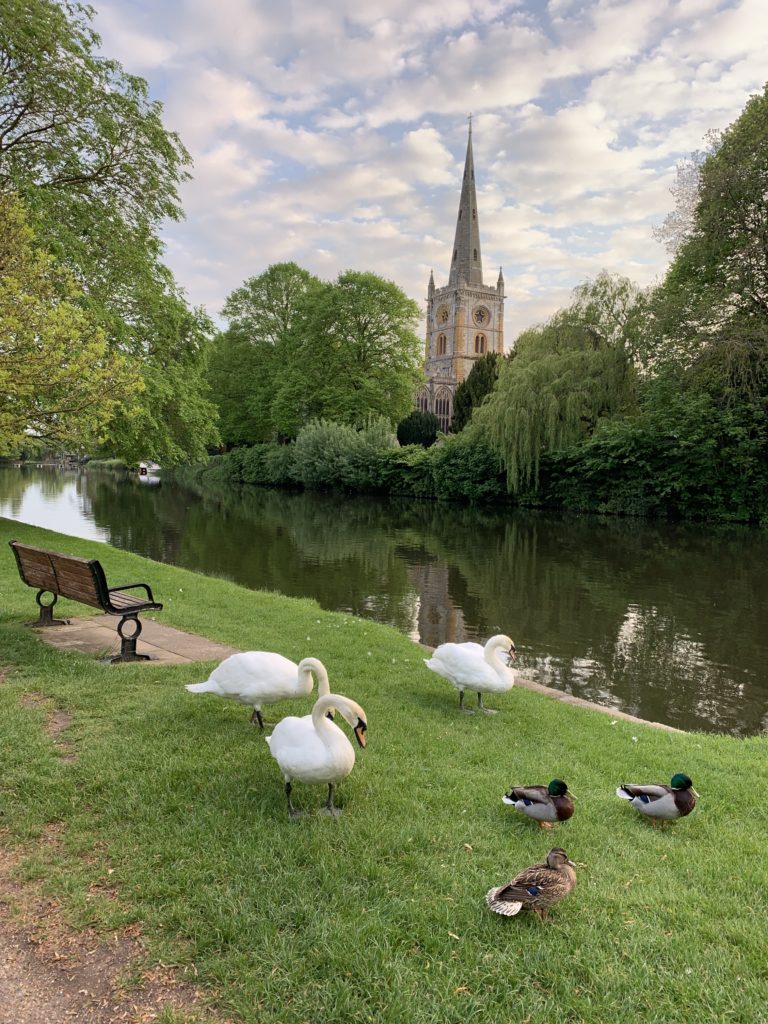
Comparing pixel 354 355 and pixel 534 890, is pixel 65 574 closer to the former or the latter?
pixel 534 890

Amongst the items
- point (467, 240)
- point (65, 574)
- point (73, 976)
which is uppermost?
point (467, 240)

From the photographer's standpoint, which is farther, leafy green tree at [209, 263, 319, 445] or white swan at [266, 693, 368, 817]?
leafy green tree at [209, 263, 319, 445]

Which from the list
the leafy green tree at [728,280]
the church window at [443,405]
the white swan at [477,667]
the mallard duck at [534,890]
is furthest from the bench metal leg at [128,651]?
the church window at [443,405]

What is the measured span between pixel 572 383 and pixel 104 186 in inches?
Result: 946

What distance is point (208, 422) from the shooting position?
20.9 meters

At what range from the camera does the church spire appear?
94750 mm

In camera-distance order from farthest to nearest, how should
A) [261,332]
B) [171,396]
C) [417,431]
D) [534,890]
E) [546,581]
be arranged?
[417,431] → [261,332] → [171,396] → [546,581] → [534,890]

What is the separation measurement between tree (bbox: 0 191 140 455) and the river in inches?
284

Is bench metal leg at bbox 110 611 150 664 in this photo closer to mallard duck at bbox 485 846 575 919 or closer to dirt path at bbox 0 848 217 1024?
dirt path at bbox 0 848 217 1024

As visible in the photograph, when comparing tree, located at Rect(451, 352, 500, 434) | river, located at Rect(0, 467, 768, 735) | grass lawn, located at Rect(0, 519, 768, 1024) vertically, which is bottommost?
river, located at Rect(0, 467, 768, 735)

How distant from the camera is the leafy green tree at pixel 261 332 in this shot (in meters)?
55.2

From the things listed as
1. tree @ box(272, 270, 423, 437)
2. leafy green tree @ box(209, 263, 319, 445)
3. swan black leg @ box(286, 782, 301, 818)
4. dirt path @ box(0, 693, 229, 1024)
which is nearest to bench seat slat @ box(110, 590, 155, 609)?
swan black leg @ box(286, 782, 301, 818)

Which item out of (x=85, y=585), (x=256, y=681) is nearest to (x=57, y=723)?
(x=256, y=681)

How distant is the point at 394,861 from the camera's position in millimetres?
3533
